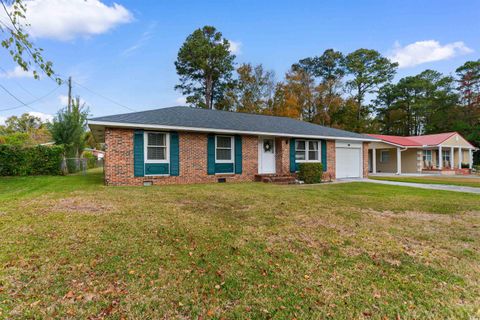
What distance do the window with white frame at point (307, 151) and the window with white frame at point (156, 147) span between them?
7.09 m

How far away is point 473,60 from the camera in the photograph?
32.9 meters

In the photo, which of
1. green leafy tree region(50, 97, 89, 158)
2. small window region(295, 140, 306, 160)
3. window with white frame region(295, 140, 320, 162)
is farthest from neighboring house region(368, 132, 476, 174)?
green leafy tree region(50, 97, 89, 158)

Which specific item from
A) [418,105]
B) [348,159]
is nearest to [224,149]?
[348,159]

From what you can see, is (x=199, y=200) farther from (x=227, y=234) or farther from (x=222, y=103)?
(x=222, y=103)

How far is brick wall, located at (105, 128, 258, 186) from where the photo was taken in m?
9.47

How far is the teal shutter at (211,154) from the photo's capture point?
11.3 metres

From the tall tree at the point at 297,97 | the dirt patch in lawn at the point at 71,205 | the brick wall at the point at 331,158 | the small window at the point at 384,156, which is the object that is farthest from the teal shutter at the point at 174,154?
the small window at the point at 384,156

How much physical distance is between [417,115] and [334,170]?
3131 centimetres

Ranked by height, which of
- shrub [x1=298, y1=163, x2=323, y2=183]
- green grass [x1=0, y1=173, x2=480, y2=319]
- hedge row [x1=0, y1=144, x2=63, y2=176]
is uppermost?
hedge row [x1=0, y1=144, x2=63, y2=176]

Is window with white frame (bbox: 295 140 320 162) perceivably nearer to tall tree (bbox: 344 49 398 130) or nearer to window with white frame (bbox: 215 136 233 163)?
window with white frame (bbox: 215 136 233 163)

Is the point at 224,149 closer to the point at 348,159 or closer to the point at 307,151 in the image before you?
the point at 307,151

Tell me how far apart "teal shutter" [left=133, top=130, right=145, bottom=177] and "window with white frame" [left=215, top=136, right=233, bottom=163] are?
3.35 meters

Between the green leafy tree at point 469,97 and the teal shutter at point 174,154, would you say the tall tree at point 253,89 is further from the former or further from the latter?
the green leafy tree at point 469,97

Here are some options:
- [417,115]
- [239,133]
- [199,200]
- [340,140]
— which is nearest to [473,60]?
[417,115]
